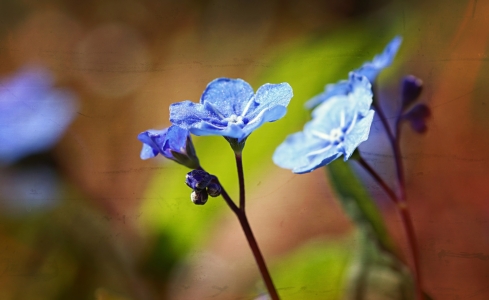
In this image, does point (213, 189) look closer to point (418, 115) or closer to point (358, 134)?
point (358, 134)

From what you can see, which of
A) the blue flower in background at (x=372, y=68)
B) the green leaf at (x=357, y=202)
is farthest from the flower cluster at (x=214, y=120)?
the green leaf at (x=357, y=202)

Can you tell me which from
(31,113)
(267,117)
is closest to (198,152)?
(31,113)

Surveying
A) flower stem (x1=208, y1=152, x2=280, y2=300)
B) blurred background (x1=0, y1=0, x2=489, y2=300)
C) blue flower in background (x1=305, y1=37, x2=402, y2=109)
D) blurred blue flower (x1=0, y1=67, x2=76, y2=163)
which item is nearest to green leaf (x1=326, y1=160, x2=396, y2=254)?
blurred background (x1=0, y1=0, x2=489, y2=300)

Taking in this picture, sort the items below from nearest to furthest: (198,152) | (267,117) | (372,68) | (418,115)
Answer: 1. (267,117)
2. (372,68)
3. (418,115)
4. (198,152)

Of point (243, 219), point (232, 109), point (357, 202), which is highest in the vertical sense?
point (232, 109)

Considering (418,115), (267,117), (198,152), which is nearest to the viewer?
(267,117)

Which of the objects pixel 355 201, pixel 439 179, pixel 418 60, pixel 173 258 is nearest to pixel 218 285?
pixel 173 258
